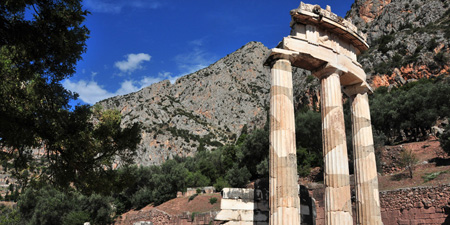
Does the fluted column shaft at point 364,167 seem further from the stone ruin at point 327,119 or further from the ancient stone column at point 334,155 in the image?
the ancient stone column at point 334,155

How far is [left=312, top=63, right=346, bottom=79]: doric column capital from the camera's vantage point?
1367cm

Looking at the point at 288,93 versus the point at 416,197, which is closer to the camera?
the point at 288,93

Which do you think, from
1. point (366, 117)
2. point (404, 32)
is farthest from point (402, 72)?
point (366, 117)

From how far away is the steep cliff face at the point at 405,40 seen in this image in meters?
59.0

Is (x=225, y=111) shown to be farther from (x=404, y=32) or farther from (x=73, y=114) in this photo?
(x=73, y=114)

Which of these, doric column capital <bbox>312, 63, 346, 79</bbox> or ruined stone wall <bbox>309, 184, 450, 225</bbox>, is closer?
doric column capital <bbox>312, 63, 346, 79</bbox>

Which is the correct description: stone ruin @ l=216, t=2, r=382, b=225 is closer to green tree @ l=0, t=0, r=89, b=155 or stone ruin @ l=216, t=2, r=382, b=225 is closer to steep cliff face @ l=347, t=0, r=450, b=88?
green tree @ l=0, t=0, r=89, b=155

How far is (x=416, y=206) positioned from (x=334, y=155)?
12.1 meters

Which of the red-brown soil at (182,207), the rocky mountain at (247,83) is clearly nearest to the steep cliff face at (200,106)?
the rocky mountain at (247,83)

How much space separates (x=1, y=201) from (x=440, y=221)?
89.7 metres

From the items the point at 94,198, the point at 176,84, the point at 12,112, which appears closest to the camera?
the point at 12,112

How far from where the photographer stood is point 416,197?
69.9 feet

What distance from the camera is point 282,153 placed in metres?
11.4

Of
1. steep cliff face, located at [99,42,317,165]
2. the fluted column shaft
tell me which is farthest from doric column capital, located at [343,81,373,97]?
steep cliff face, located at [99,42,317,165]
